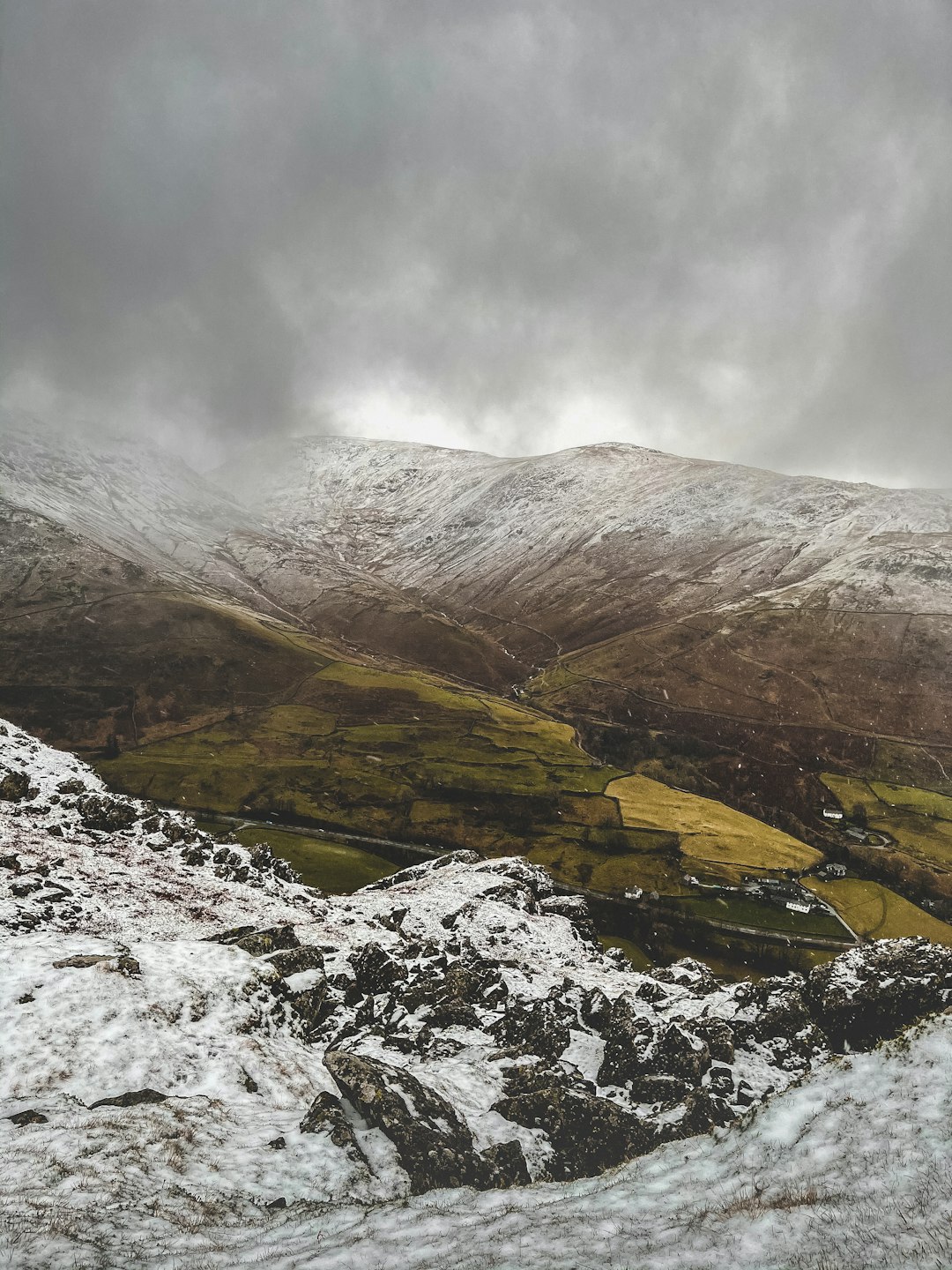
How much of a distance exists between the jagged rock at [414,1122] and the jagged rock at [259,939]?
38.6 ft

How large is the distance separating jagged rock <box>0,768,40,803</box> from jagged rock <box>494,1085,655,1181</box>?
4184 cm

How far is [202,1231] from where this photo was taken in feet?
35.5

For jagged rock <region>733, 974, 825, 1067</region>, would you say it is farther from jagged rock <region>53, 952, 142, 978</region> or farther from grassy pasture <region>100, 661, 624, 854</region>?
grassy pasture <region>100, 661, 624, 854</region>

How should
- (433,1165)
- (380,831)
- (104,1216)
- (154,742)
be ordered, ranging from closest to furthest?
(104,1216) < (433,1165) < (380,831) < (154,742)

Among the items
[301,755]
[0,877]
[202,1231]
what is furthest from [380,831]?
[202,1231]

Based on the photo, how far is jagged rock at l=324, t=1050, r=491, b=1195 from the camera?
1428cm

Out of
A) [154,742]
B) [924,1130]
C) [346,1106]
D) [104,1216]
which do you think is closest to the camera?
[924,1130]

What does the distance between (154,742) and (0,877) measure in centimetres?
9909

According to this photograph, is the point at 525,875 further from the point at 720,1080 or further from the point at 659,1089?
the point at 659,1089

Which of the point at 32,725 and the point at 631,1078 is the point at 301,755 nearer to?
the point at 32,725

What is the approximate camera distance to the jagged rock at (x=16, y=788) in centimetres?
4249

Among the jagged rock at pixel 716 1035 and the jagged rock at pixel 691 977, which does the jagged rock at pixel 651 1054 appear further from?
the jagged rock at pixel 691 977

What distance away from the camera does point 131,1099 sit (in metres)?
15.8

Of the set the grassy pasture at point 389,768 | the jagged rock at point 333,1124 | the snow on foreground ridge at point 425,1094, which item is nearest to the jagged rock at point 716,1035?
the snow on foreground ridge at point 425,1094
